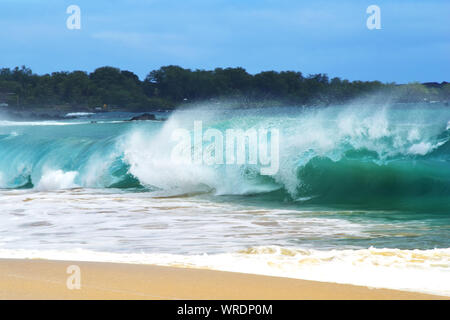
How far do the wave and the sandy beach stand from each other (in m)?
6.95

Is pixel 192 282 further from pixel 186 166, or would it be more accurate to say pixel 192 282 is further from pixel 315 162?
pixel 186 166

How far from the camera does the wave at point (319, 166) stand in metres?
13.1

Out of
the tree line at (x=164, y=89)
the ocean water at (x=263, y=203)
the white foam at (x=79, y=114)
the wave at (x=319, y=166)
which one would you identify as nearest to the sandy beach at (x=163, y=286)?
the ocean water at (x=263, y=203)

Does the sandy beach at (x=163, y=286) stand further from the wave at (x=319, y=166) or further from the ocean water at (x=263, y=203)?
the wave at (x=319, y=166)

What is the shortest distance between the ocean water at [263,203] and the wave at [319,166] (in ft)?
0.11

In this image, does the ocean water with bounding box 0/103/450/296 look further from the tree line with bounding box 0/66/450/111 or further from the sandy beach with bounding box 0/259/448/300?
the tree line with bounding box 0/66/450/111

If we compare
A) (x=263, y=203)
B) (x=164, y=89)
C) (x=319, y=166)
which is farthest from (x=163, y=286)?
(x=164, y=89)

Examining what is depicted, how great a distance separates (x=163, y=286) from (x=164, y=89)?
68468 mm

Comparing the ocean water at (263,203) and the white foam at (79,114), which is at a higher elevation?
the white foam at (79,114)

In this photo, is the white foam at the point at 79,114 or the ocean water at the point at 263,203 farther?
the white foam at the point at 79,114

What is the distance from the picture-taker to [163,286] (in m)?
4.77

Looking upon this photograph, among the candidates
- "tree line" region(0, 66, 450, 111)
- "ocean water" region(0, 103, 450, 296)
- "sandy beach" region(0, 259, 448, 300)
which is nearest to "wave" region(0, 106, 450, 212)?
"ocean water" region(0, 103, 450, 296)
